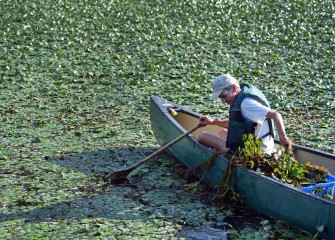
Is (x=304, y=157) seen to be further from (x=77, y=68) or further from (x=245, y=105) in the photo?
(x=77, y=68)

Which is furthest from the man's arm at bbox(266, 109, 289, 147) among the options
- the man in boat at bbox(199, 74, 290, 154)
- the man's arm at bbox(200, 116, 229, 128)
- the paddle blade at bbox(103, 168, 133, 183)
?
the paddle blade at bbox(103, 168, 133, 183)

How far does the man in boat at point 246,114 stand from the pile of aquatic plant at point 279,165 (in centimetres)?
13

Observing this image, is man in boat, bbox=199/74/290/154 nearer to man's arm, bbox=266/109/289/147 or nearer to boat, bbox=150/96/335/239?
man's arm, bbox=266/109/289/147

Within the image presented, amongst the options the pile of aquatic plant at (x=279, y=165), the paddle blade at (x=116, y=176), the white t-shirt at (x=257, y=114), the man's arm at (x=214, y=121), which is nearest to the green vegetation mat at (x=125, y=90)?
the paddle blade at (x=116, y=176)

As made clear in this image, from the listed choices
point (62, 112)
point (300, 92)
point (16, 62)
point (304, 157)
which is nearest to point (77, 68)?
point (16, 62)

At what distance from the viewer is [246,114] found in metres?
7.32

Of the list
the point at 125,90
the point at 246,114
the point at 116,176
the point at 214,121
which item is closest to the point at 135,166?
the point at 116,176

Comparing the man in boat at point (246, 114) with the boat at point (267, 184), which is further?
the man in boat at point (246, 114)

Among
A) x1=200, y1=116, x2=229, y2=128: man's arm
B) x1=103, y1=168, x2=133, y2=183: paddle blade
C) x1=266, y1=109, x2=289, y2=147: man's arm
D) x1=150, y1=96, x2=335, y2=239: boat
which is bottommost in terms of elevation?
x1=103, y1=168, x2=133, y2=183: paddle blade

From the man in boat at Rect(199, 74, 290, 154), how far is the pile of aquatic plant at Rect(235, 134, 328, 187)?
0.42ft

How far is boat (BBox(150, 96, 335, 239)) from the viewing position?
634 cm

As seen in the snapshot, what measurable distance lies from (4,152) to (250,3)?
10904 mm

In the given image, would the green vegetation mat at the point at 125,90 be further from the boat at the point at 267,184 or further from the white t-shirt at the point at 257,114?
the white t-shirt at the point at 257,114

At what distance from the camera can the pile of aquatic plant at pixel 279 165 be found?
279 inches
